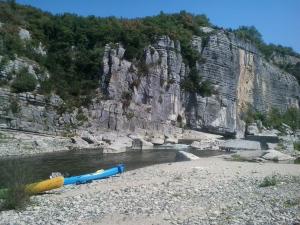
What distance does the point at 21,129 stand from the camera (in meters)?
44.9

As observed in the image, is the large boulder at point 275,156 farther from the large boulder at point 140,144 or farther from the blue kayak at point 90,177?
the large boulder at point 140,144

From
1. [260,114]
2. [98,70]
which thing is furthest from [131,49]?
[260,114]

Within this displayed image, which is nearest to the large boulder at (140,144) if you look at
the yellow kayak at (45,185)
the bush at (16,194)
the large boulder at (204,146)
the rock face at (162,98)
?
the large boulder at (204,146)

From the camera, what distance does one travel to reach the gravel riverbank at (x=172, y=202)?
41.4 ft

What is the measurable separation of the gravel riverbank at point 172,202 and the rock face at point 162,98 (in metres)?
30.1

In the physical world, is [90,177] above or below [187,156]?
below

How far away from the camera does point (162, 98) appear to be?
64000 millimetres

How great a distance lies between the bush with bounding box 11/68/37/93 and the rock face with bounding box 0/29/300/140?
1591 mm

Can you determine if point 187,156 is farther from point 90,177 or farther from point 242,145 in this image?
point 242,145

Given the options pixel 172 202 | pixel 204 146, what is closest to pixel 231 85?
pixel 204 146

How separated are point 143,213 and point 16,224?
13.2 feet

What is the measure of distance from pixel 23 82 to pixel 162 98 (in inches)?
893

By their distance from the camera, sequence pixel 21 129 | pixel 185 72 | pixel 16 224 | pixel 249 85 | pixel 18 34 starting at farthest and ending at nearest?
pixel 249 85, pixel 185 72, pixel 18 34, pixel 21 129, pixel 16 224

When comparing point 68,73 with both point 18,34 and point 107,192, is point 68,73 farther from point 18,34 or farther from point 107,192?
point 107,192
